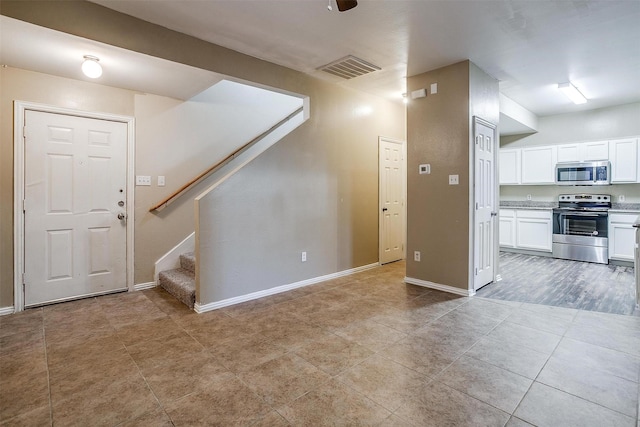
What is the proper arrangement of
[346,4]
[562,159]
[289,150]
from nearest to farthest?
[346,4] < [289,150] < [562,159]

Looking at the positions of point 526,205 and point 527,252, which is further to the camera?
point 526,205

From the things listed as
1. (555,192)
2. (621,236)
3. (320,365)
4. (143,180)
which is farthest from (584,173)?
(143,180)

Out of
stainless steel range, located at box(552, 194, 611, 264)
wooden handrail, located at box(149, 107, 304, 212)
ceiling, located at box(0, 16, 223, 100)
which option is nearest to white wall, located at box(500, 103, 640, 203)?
stainless steel range, located at box(552, 194, 611, 264)

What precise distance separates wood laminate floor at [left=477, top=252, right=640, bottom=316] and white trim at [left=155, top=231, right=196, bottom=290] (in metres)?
3.69

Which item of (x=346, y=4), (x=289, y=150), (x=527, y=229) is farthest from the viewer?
(x=527, y=229)

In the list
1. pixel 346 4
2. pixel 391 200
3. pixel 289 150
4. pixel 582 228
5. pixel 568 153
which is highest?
pixel 346 4

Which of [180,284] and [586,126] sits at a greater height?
[586,126]

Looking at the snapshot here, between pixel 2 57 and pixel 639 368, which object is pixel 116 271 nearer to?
A: pixel 2 57

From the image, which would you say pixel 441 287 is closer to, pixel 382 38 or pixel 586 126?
pixel 382 38

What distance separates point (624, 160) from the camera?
16.8 ft

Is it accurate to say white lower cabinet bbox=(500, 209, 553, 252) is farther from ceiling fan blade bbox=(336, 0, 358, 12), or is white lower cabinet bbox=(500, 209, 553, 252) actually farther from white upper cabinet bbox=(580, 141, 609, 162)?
ceiling fan blade bbox=(336, 0, 358, 12)

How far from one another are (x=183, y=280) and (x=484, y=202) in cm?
369

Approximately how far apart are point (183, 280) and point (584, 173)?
6438 millimetres

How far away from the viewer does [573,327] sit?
276 centimetres
